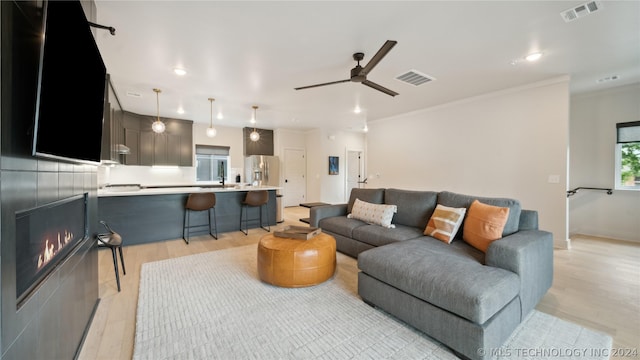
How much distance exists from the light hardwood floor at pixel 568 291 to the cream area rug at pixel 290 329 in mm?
129

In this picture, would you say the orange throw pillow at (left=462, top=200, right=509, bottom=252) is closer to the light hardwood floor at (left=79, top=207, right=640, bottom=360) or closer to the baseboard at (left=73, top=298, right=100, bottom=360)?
the light hardwood floor at (left=79, top=207, right=640, bottom=360)

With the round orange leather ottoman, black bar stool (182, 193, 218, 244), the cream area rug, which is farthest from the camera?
black bar stool (182, 193, 218, 244)

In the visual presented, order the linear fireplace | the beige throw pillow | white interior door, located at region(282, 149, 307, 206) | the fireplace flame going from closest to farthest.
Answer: the linear fireplace, the fireplace flame, the beige throw pillow, white interior door, located at region(282, 149, 307, 206)

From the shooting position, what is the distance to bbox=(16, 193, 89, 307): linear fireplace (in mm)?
1006

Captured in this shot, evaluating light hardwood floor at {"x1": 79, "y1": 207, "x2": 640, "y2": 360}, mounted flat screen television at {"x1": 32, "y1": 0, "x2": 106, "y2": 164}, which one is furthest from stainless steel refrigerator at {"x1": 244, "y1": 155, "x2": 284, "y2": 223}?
mounted flat screen television at {"x1": 32, "y1": 0, "x2": 106, "y2": 164}

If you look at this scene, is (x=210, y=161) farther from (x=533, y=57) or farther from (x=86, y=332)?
(x=533, y=57)

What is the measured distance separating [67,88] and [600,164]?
7.32 m

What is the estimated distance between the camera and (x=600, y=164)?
15.2 feet

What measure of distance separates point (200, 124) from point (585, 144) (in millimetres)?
8961

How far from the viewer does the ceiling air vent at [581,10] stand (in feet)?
7.14

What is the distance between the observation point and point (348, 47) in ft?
9.37

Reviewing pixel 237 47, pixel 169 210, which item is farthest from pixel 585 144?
pixel 169 210

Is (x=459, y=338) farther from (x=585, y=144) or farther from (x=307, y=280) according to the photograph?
(x=585, y=144)

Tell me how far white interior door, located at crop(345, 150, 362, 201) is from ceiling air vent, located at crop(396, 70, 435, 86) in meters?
4.97
